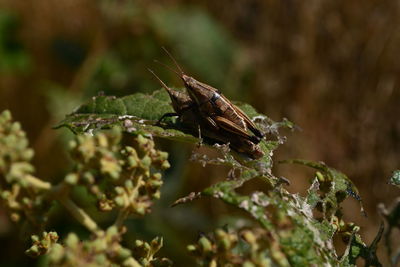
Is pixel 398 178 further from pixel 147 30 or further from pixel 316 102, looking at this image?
pixel 316 102

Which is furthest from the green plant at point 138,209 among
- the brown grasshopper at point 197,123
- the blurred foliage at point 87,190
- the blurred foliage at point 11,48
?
the blurred foliage at point 11,48

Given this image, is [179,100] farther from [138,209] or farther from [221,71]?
[221,71]

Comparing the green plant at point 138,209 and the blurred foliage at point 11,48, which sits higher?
the blurred foliage at point 11,48

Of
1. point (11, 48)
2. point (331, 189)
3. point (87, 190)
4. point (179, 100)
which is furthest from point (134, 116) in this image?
point (11, 48)

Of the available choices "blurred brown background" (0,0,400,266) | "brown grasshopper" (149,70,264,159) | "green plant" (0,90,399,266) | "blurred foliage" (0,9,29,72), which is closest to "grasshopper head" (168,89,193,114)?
"brown grasshopper" (149,70,264,159)

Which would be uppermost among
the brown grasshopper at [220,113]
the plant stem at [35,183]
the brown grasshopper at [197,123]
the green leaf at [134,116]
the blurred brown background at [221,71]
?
the blurred brown background at [221,71]

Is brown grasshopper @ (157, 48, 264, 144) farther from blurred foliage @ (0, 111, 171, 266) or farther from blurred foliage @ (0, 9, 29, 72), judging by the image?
blurred foliage @ (0, 9, 29, 72)

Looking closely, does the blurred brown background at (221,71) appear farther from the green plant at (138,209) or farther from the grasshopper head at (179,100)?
the green plant at (138,209)
